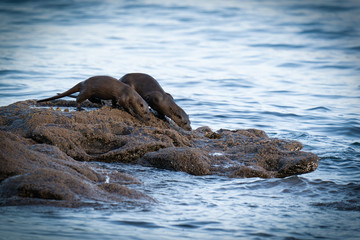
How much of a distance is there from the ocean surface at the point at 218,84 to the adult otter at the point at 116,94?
122 cm

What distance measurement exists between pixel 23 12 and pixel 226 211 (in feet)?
67.7

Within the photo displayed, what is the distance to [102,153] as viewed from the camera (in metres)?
5.13

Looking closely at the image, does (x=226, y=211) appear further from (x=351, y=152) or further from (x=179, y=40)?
(x=179, y=40)

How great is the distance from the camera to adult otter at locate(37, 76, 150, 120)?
19.5ft

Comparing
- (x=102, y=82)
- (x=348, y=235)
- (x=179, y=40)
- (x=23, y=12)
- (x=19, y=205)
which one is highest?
(x=23, y=12)

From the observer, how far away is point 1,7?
22922 mm

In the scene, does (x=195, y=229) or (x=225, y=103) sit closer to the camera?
(x=195, y=229)

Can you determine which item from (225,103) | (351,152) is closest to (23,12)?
(225,103)

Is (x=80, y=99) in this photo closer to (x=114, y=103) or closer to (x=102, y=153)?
(x=114, y=103)

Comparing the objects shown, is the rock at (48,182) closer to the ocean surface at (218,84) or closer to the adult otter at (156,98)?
the ocean surface at (218,84)

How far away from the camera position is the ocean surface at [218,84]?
3531 millimetres

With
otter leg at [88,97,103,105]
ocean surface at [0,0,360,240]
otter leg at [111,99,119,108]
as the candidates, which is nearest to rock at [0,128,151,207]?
ocean surface at [0,0,360,240]

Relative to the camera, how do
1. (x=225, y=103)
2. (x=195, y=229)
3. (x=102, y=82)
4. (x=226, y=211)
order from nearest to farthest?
(x=195, y=229) < (x=226, y=211) < (x=102, y=82) < (x=225, y=103)

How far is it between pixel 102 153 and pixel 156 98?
149 centimetres
